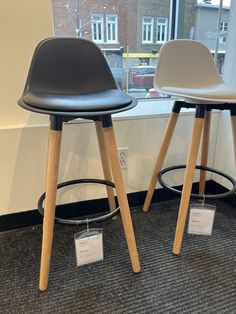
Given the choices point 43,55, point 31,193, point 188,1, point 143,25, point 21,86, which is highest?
point 188,1

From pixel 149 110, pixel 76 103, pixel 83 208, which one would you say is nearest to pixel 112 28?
pixel 149 110

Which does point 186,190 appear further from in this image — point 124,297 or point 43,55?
point 43,55

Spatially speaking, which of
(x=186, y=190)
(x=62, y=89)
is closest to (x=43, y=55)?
(x=62, y=89)

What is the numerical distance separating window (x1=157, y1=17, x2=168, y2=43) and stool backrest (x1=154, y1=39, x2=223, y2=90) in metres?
0.42

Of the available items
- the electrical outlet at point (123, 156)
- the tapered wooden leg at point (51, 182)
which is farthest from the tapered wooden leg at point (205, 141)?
the tapered wooden leg at point (51, 182)

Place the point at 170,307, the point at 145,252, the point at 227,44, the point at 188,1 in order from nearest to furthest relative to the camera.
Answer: the point at 170,307
the point at 145,252
the point at 227,44
the point at 188,1

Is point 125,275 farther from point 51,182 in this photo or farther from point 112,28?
point 112,28

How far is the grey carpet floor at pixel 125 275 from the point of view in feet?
2.88

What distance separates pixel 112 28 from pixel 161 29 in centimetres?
32

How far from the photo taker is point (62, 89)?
95 cm

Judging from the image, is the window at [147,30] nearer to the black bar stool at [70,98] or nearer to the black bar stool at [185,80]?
the black bar stool at [185,80]

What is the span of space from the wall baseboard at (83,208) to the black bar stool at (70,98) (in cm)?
33

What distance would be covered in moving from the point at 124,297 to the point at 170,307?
0.53ft

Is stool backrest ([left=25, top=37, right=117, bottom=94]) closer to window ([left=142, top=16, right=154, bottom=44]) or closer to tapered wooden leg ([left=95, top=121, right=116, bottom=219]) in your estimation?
tapered wooden leg ([left=95, top=121, right=116, bottom=219])
